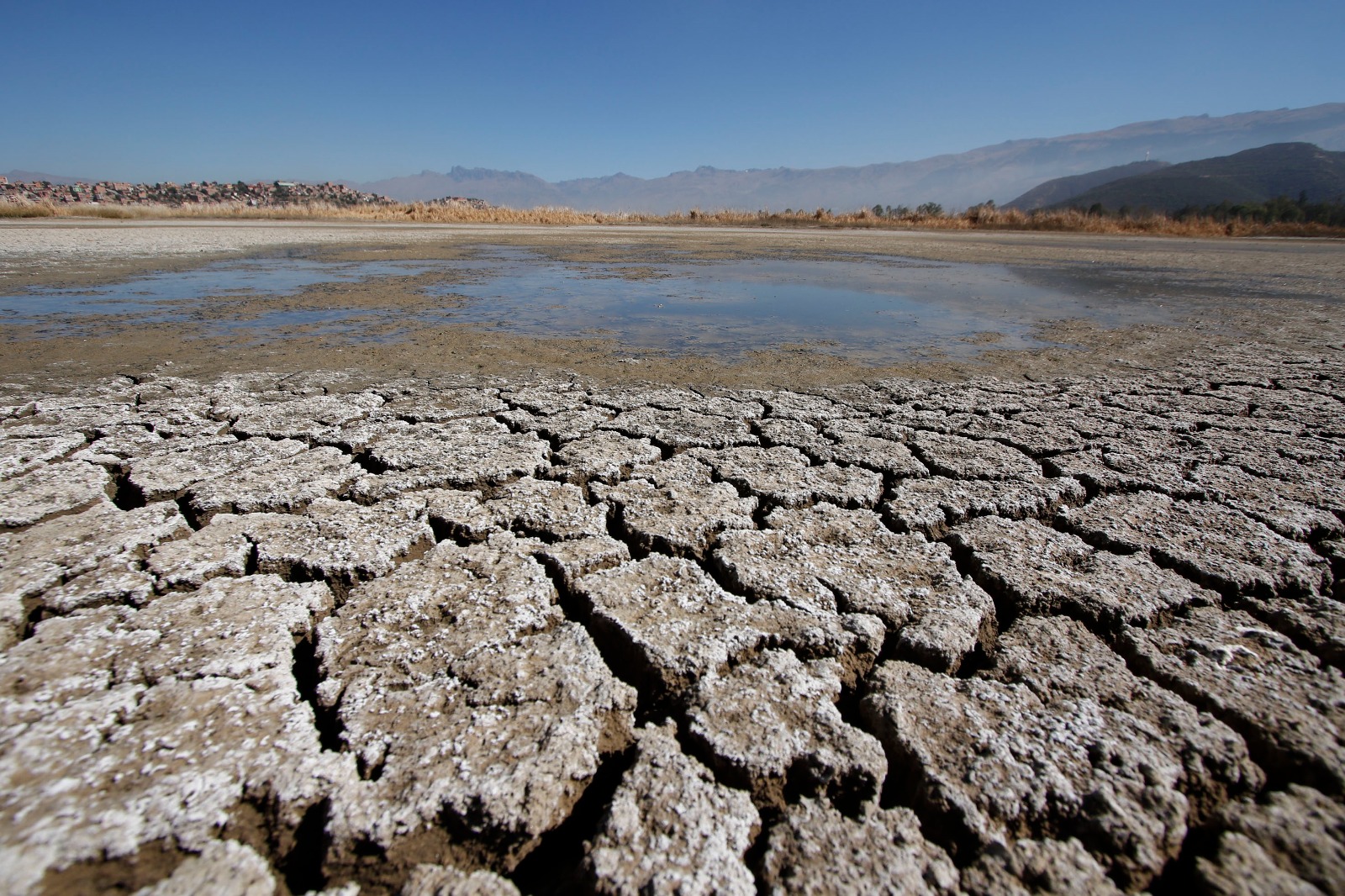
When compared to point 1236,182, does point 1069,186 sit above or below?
above

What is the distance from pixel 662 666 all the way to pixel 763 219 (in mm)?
25085

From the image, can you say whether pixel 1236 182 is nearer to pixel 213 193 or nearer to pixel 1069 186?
pixel 1069 186

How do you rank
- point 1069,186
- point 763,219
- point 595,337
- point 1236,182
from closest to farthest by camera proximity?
point 595,337 → point 763,219 → point 1236,182 → point 1069,186

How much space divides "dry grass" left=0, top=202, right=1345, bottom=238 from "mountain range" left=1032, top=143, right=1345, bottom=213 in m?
66.8

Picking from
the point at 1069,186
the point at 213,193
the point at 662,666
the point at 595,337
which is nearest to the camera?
the point at 662,666

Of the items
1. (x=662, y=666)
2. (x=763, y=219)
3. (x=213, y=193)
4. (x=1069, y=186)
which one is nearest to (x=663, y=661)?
(x=662, y=666)

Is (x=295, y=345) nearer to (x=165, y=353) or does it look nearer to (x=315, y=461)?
(x=165, y=353)

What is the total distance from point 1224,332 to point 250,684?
6.48m

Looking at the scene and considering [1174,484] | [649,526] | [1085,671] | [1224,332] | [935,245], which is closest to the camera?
[1085,671]

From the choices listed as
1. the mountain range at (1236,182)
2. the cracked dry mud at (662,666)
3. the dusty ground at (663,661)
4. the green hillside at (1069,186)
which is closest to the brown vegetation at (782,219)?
the dusty ground at (663,661)

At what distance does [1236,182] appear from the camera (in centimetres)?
8556

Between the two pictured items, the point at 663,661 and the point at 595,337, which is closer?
the point at 663,661

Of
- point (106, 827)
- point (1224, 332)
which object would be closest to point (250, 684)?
point (106, 827)

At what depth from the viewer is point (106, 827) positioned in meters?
0.92
